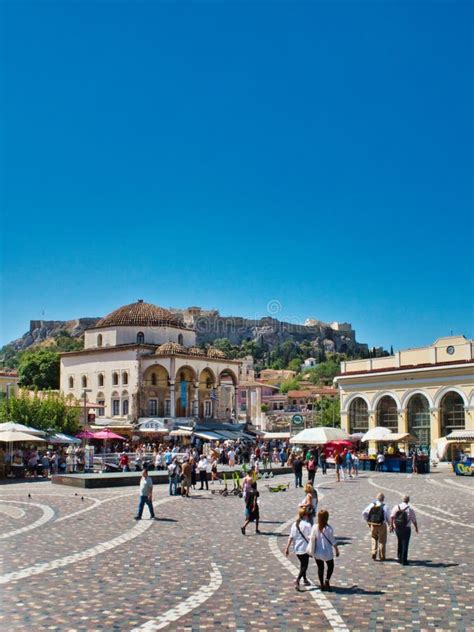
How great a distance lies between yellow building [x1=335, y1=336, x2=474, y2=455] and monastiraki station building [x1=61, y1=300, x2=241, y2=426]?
547 inches

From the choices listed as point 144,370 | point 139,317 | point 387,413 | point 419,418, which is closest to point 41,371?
point 139,317

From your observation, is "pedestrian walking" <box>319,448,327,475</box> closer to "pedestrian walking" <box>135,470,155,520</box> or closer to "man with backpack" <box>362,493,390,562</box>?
"pedestrian walking" <box>135,470,155,520</box>

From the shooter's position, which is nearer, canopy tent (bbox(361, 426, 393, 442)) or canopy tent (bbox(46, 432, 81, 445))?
canopy tent (bbox(46, 432, 81, 445))

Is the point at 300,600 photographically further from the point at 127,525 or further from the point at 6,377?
the point at 6,377

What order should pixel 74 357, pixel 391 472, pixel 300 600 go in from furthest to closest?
pixel 74 357
pixel 391 472
pixel 300 600

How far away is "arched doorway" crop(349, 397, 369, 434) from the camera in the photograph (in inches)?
2100

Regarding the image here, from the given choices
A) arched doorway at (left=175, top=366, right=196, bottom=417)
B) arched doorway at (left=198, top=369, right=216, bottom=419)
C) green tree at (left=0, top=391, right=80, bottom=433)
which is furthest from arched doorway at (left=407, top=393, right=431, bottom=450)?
green tree at (left=0, top=391, right=80, bottom=433)

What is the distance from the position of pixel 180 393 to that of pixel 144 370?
11.4 feet

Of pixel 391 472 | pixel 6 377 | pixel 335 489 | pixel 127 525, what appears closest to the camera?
pixel 127 525

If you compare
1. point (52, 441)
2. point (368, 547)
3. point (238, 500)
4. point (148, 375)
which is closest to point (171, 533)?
point (368, 547)

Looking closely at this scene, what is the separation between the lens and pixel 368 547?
14750 millimetres

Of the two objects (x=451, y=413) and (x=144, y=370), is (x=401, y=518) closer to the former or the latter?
(x=451, y=413)

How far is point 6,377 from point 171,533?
156 ft

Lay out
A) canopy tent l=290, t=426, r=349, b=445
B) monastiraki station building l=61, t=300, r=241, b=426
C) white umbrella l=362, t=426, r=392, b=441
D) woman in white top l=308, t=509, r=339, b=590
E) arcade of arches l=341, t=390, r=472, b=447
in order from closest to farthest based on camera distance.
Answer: woman in white top l=308, t=509, r=339, b=590, canopy tent l=290, t=426, r=349, b=445, white umbrella l=362, t=426, r=392, b=441, arcade of arches l=341, t=390, r=472, b=447, monastiraki station building l=61, t=300, r=241, b=426
